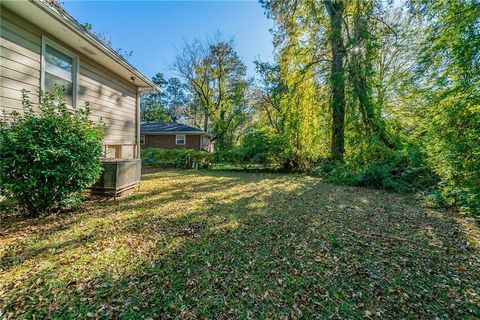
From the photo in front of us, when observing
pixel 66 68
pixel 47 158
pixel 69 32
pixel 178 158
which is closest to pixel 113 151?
pixel 66 68

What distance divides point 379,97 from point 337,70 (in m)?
1.98

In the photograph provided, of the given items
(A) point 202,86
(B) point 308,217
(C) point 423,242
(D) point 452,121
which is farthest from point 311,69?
(A) point 202,86

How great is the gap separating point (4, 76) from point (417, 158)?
403 inches

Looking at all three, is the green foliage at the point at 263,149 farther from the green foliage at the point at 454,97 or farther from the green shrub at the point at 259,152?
the green foliage at the point at 454,97

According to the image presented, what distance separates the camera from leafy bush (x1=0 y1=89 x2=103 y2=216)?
126 inches

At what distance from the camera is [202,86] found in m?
22.8

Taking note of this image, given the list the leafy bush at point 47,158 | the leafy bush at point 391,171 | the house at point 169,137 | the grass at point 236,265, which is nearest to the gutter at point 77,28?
the leafy bush at point 47,158

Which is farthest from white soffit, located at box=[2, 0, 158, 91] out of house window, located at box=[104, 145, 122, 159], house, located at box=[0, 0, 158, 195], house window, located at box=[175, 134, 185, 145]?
house window, located at box=[175, 134, 185, 145]

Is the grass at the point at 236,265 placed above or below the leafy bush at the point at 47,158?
below

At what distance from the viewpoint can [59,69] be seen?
487 centimetres

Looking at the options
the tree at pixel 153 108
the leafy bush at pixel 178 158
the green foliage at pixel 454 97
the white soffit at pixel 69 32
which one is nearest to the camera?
the white soffit at pixel 69 32

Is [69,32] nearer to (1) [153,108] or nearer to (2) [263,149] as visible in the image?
(2) [263,149]

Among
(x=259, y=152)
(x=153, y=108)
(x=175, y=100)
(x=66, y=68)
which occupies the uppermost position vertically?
(x=175, y=100)

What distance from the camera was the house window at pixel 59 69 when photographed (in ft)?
14.8
